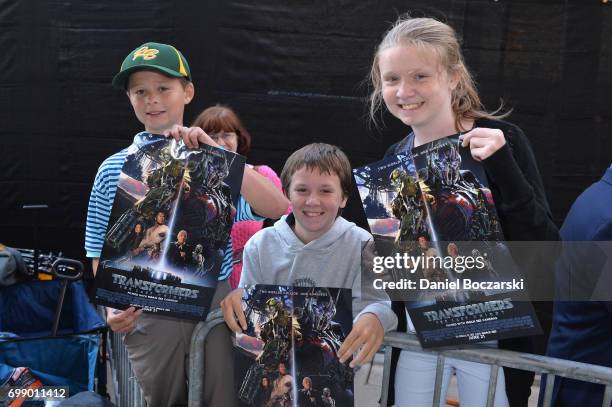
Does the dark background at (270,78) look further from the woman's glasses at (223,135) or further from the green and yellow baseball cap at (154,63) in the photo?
the green and yellow baseball cap at (154,63)

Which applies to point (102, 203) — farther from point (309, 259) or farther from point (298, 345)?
point (298, 345)

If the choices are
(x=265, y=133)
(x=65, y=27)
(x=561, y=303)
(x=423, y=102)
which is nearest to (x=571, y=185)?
(x=265, y=133)

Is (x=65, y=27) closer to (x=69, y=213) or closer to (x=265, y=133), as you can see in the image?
(x=69, y=213)

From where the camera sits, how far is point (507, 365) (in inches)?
62.8

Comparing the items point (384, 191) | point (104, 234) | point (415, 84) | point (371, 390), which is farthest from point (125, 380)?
point (371, 390)

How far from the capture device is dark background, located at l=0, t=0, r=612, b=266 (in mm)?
3926

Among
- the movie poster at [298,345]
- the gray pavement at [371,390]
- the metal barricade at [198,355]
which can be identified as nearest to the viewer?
Answer: the movie poster at [298,345]

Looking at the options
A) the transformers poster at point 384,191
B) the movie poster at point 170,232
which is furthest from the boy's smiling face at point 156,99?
the transformers poster at point 384,191

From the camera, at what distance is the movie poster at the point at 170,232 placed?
5.51 ft

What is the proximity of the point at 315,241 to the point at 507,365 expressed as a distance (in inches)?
23.1

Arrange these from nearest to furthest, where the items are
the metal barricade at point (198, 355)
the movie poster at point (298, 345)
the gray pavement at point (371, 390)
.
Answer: the movie poster at point (298, 345) < the metal barricade at point (198, 355) < the gray pavement at point (371, 390)

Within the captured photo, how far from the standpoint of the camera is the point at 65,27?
167 inches

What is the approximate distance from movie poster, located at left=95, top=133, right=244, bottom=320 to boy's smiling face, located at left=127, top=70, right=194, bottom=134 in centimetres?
42

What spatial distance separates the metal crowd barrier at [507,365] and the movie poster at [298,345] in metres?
0.17
